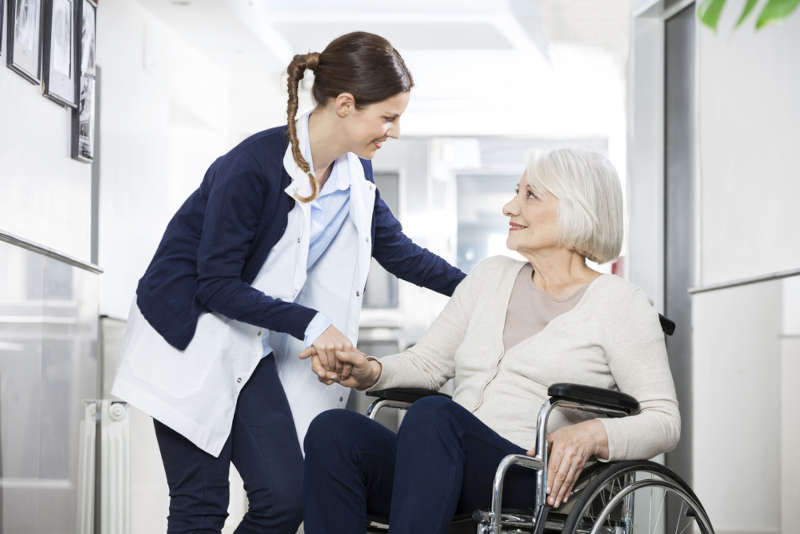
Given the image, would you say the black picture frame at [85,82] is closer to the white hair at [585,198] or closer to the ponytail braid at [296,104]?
the ponytail braid at [296,104]

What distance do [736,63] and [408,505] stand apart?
7.06 ft

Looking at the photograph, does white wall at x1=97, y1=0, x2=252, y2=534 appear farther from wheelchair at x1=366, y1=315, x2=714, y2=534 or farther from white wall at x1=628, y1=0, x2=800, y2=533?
wheelchair at x1=366, y1=315, x2=714, y2=534

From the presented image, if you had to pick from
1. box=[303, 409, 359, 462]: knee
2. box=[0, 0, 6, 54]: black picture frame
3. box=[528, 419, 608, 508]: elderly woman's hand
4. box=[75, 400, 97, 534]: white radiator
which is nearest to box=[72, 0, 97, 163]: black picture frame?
box=[0, 0, 6, 54]: black picture frame

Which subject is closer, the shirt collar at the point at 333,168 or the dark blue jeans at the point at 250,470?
the dark blue jeans at the point at 250,470

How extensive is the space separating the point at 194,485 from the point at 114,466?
1130 millimetres

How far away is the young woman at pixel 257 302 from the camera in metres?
1.87

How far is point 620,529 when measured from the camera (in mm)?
1681

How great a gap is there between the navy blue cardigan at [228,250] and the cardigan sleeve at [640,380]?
21.3 inches

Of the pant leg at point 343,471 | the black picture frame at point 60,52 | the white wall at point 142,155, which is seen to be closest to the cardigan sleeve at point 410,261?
the pant leg at point 343,471

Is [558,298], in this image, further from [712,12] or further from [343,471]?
[712,12]

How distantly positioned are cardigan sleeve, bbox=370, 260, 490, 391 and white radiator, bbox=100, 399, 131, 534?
1231mm

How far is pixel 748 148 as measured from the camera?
10.1ft

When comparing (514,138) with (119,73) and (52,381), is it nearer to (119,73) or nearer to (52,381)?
(119,73)

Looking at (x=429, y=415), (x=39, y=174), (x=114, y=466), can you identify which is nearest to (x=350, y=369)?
(x=429, y=415)
